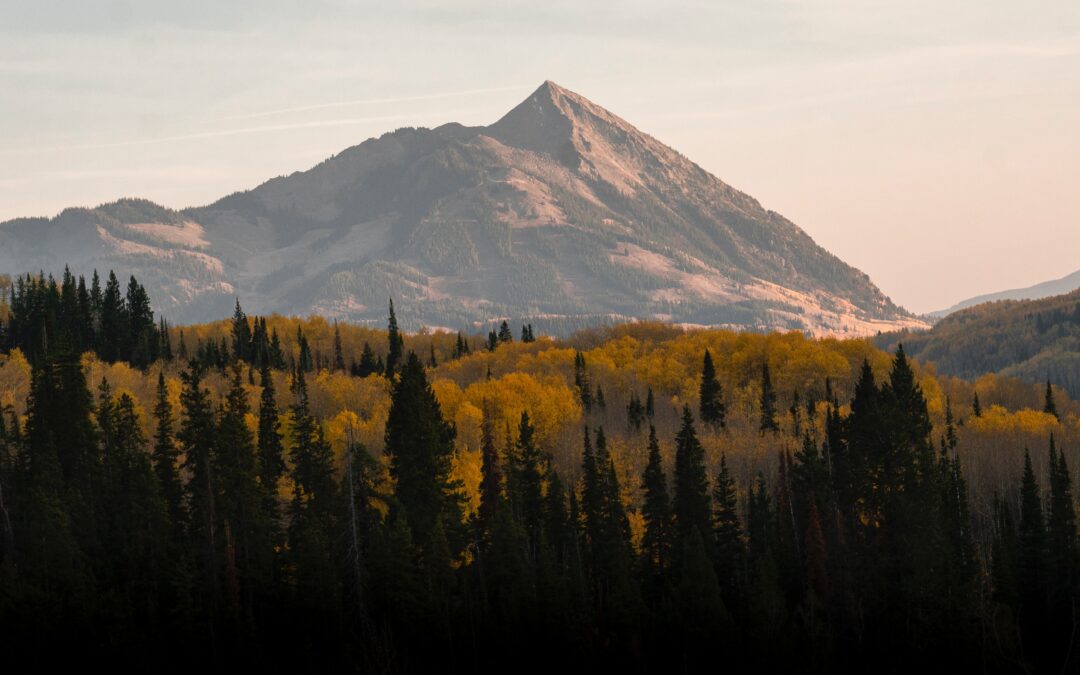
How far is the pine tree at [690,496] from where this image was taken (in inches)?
5472

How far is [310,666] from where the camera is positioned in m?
108

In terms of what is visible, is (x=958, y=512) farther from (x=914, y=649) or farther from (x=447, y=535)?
(x=447, y=535)

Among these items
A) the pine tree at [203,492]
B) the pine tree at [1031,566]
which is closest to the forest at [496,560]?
the pine tree at [1031,566]

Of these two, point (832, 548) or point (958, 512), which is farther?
point (958, 512)

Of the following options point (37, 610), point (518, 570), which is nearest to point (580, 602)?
point (518, 570)

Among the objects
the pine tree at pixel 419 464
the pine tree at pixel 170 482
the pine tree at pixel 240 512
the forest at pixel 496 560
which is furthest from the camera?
the pine tree at pixel 170 482

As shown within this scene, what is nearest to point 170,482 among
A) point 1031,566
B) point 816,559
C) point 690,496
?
point 690,496

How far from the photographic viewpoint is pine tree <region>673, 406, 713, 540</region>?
13900 cm

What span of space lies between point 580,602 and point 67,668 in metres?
36.4

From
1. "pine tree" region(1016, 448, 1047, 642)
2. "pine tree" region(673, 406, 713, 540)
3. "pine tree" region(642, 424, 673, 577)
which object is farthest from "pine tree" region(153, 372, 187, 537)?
"pine tree" region(1016, 448, 1047, 642)

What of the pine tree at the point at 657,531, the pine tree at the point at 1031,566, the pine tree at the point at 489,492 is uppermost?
the pine tree at the point at 489,492

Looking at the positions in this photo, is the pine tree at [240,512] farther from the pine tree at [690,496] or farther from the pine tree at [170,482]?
the pine tree at [690,496]

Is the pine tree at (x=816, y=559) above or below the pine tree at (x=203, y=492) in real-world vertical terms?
below

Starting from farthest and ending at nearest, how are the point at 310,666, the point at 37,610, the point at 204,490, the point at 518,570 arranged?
the point at 204,490 → the point at 518,570 → the point at 37,610 → the point at 310,666
